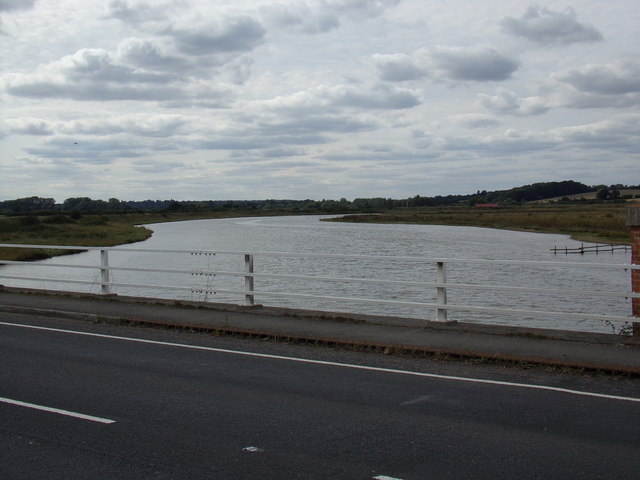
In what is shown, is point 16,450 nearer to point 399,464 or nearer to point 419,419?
point 399,464

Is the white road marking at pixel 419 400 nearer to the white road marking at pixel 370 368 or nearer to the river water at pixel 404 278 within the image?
the white road marking at pixel 370 368

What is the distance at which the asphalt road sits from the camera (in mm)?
5469

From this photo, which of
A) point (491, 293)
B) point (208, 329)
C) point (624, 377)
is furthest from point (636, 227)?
point (491, 293)

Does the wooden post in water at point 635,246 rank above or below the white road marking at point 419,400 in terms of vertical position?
above

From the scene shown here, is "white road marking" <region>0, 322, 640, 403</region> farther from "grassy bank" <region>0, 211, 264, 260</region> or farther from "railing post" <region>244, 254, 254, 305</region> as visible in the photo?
"grassy bank" <region>0, 211, 264, 260</region>

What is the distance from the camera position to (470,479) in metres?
5.16

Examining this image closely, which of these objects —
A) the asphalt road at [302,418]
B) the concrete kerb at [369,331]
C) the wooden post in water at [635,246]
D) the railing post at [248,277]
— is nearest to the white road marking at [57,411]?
the asphalt road at [302,418]

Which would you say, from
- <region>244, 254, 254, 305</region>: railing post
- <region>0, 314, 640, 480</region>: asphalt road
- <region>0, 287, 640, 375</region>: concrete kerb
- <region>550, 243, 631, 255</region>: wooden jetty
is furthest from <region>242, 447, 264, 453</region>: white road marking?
<region>550, 243, 631, 255</region>: wooden jetty

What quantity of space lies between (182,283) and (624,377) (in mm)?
27110

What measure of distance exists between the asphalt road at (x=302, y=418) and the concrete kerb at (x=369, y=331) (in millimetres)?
454

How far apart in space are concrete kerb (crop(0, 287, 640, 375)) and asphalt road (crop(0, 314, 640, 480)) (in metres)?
0.45

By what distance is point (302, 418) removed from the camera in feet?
22.4

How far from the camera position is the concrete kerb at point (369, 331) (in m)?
9.41

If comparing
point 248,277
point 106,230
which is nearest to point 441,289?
point 248,277
